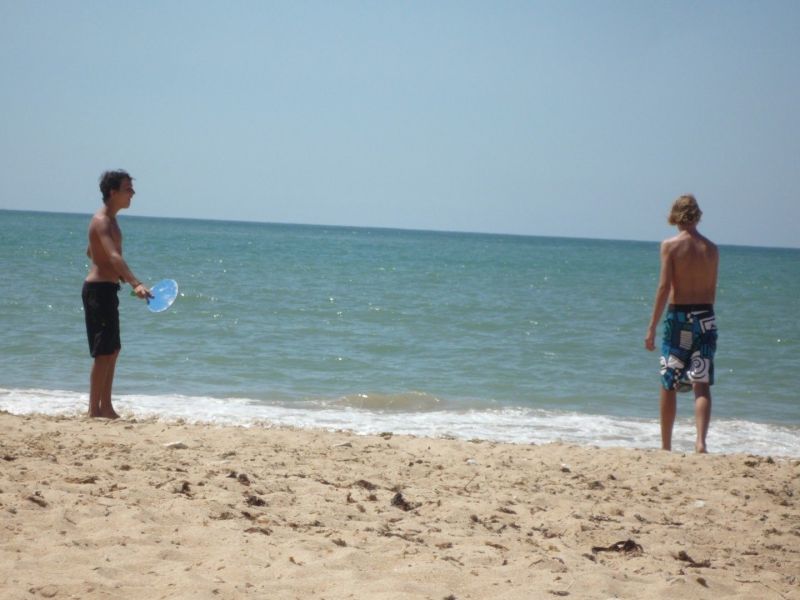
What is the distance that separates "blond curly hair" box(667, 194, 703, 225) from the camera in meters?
6.20

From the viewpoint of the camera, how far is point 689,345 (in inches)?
240

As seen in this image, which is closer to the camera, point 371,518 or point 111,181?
point 371,518

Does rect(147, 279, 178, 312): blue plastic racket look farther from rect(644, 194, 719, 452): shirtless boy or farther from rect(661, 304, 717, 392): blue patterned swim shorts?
rect(661, 304, 717, 392): blue patterned swim shorts

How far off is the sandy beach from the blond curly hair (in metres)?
1.61

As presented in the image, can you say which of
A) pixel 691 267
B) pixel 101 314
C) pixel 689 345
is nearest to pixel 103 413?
pixel 101 314

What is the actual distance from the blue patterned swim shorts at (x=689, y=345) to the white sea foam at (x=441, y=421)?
6.36ft

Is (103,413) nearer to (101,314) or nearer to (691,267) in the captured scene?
(101,314)

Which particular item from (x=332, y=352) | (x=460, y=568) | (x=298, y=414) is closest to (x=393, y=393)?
(x=298, y=414)

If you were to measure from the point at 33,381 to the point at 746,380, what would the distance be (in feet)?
28.9

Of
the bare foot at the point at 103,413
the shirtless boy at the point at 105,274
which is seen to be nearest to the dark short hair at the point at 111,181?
the shirtless boy at the point at 105,274

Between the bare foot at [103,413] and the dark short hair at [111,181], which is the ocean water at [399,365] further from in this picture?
the dark short hair at [111,181]

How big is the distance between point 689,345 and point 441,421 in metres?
3.16

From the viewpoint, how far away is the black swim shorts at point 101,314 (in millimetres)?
6223

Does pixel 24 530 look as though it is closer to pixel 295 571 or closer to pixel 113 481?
pixel 113 481
